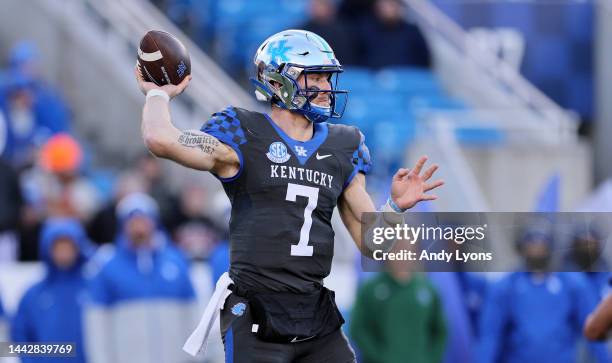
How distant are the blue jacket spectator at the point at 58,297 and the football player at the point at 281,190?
3407mm

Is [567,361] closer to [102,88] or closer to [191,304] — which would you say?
[191,304]

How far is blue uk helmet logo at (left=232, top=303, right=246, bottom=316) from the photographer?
5.45m

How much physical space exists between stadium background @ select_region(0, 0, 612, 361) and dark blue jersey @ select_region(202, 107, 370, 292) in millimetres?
4308

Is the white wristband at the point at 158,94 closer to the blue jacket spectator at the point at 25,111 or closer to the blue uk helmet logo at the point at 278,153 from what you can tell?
the blue uk helmet logo at the point at 278,153

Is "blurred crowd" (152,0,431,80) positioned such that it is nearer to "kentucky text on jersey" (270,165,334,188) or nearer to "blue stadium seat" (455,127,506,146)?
"blue stadium seat" (455,127,506,146)

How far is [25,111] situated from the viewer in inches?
452

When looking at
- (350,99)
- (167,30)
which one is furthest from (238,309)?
(167,30)

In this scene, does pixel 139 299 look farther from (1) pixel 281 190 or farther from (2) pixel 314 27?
(2) pixel 314 27

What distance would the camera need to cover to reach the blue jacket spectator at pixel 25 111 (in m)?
11.4

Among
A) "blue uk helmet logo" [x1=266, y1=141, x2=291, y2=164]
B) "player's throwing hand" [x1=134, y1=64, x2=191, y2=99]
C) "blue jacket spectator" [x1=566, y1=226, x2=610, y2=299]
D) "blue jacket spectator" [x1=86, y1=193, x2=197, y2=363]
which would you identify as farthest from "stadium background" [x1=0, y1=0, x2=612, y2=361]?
"player's throwing hand" [x1=134, y1=64, x2=191, y2=99]

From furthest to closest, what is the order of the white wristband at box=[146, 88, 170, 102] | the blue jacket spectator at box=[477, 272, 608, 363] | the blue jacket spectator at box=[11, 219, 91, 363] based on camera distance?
the blue jacket spectator at box=[477, 272, 608, 363] < the blue jacket spectator at box=[11, 219, 91, 363] < the white wristband at box=[146, 88, 170, 102]

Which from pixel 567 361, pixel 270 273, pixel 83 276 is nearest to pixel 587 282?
pixel 567 361

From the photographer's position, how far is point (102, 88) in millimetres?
13547

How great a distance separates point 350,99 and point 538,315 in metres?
4.87
